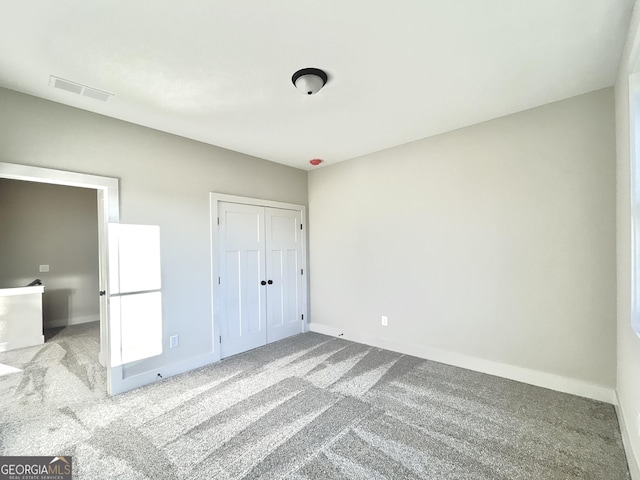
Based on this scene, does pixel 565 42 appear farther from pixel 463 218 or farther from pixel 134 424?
pixel 134 424

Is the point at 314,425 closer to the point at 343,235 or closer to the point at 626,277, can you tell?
the point at 626,277

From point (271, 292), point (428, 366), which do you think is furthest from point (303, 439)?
point (271, 292)

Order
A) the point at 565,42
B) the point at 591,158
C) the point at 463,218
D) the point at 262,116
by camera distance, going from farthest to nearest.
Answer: the point at 463,218 < the point at 262,116 < the point at 591,158 < the point at 565,42

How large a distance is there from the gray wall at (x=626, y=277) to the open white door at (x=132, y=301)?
3.75m

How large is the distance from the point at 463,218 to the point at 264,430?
9.12 ft

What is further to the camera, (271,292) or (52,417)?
(271,292)

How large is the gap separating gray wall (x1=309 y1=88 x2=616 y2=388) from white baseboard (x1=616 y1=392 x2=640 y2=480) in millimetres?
443

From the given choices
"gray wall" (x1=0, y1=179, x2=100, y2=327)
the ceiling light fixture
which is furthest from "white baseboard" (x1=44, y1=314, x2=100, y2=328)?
the ceiling light fixture

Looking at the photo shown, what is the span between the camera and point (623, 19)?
1613 mm

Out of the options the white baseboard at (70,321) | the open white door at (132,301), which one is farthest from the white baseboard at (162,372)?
the white baseboard at (70,321)

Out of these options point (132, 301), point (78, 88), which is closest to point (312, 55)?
point (78, 88)

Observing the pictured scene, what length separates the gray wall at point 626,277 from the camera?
1.58m

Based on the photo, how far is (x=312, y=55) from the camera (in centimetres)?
188

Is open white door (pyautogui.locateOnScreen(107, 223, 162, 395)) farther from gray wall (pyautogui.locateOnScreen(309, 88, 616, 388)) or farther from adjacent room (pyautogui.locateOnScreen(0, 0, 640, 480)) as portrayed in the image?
gray wall (pyautogui.locateOnScreen(309, 88, 616, 388))
